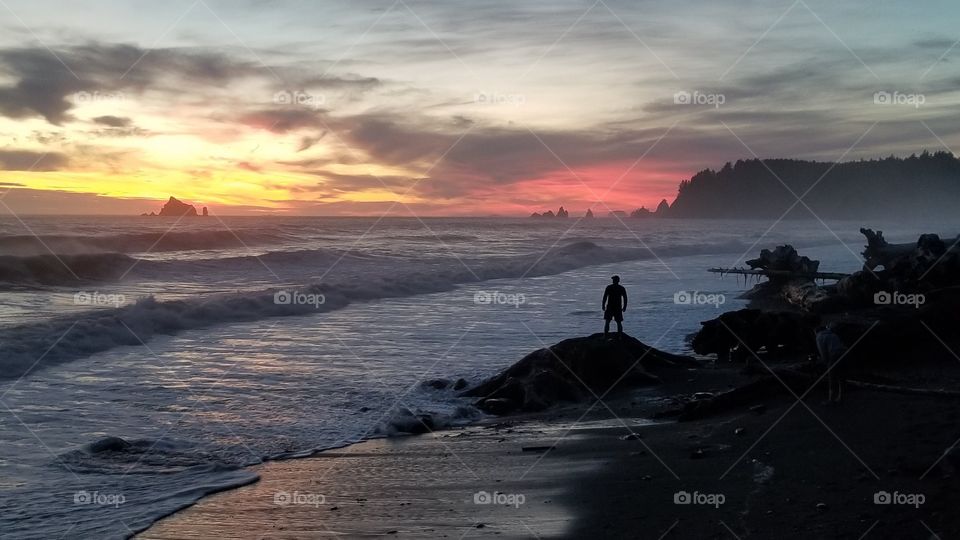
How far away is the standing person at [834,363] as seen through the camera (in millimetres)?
9836

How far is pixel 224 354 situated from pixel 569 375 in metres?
8.67

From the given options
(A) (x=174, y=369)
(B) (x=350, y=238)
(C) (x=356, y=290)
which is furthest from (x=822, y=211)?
(A) (x=174, y=369)

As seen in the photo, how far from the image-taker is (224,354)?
18062mm

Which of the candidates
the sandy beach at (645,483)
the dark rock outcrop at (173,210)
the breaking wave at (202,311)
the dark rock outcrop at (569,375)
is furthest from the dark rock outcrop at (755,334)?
the dark rock outcrop at (173,210)

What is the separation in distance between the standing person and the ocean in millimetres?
5309

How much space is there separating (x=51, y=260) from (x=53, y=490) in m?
34.7

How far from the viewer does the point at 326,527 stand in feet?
24.0

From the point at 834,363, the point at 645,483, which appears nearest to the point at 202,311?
the point at 645,483

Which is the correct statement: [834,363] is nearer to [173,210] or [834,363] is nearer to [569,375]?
[569,375]

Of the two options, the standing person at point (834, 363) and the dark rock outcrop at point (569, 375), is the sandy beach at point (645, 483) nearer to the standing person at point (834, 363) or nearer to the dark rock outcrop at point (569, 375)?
the standing person at point (834, 363)

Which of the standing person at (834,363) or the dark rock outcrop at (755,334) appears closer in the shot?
the standing person at (834,363)

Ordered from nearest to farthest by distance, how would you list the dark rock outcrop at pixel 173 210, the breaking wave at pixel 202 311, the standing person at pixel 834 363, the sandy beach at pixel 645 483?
the sandy beach at pixel 645 483, the standing person at pixel 834 363, the breaking wave at pixel 202 311, the dark rock outcrop at pixel 173 210

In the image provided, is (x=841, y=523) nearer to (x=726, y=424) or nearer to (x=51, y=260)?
(x=726, y=424)

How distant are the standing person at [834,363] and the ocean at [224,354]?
531 cm
